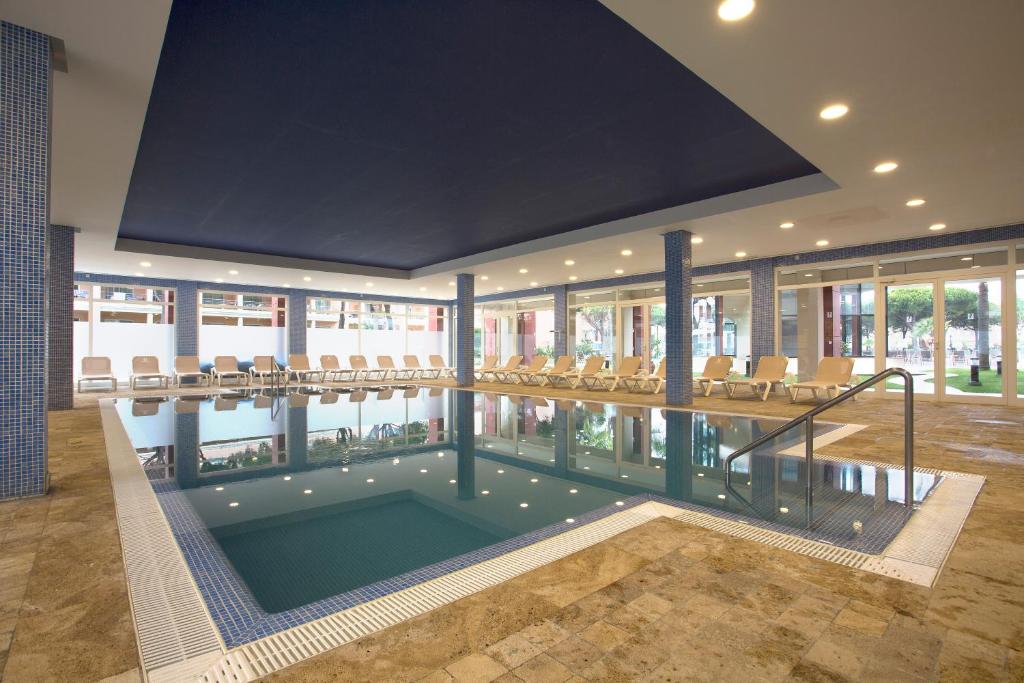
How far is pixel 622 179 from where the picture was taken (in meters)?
6.48

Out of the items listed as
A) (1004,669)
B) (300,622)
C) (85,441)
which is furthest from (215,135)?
(1004,669)

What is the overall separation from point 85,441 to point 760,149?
7.65 metres

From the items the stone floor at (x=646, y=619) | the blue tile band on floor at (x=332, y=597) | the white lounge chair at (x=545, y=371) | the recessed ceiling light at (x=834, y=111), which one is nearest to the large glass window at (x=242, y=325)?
the white lounge chair at (x=545, y=371)

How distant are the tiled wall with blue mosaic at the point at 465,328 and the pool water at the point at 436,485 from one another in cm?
597

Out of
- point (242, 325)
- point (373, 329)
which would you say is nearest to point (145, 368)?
point (242, 325)

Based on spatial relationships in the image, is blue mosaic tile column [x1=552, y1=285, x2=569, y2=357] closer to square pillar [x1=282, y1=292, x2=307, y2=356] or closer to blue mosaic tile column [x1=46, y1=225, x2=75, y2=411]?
square pillar [x1=282, y1=292, x2=307, y2=356]

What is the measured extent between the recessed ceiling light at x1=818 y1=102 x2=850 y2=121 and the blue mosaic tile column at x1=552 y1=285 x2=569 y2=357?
440 inches

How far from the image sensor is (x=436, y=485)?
3.90 metres

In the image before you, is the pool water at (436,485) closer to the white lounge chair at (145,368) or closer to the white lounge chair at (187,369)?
the white lounge chair at (145,368)

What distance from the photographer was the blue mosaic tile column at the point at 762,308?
1082 centimetres

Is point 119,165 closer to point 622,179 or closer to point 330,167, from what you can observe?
point 330,167

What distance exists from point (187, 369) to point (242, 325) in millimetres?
2441

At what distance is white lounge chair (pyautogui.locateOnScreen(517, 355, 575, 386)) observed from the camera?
1298 cm

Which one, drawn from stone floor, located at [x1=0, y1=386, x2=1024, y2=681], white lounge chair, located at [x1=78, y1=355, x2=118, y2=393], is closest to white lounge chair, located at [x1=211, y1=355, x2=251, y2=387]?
white lounge chair, located at [x1=78, y1=355, x2=118, y2=393]
